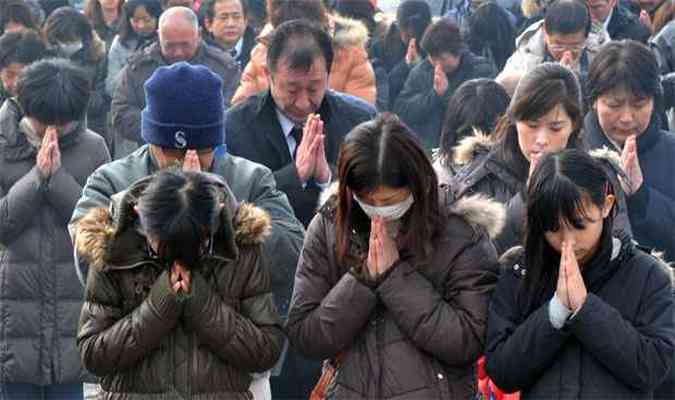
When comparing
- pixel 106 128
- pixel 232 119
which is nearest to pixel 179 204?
pixel 232 119

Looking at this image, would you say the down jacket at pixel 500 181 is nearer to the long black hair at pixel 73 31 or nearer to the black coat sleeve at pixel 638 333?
the black coat sleeve at pixel 638 333

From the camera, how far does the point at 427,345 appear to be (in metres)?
5.12

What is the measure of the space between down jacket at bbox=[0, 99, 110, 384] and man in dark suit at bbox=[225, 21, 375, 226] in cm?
94

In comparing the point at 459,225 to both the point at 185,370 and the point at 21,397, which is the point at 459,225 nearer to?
the point at 185,370

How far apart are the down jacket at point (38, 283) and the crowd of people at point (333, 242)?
0.01 m

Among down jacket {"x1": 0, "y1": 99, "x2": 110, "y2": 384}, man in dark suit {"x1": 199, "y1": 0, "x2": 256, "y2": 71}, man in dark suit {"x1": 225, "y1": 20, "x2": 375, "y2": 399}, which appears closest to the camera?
man in dark suit {"x1": 225, "y1": 20, "x2": 375, "y2": 399}

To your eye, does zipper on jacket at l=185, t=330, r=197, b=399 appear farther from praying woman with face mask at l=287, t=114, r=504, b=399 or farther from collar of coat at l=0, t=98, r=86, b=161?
collar of coat at l=0, t=98, r=86, b=161

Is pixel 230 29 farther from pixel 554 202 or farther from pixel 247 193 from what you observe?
pixel 554 202

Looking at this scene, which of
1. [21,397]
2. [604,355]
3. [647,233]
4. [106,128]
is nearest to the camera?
[604,355]

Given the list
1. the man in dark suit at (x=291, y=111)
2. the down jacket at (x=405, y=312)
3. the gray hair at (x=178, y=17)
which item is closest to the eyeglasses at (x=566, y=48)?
the gray hair at (x=178, y=17)

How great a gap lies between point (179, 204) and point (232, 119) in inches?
77.6

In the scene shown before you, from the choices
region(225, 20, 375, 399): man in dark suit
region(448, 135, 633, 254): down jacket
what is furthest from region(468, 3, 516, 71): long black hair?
region(448, 135, 633, 254): down jacket

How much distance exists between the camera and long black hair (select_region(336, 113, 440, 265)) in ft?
16.8

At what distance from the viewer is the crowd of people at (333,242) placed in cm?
511
